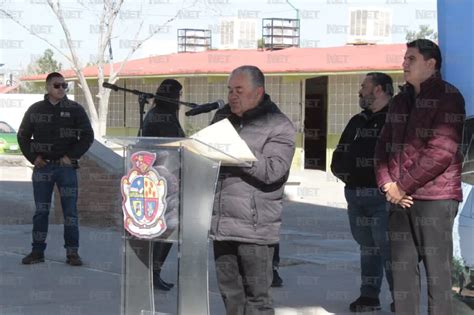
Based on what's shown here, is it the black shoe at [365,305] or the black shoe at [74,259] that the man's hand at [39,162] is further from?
the black shoe at [365,305]

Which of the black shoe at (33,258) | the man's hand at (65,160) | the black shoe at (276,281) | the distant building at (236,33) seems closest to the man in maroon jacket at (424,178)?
the black shoe at (276,281)

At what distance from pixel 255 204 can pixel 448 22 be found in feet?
6.29

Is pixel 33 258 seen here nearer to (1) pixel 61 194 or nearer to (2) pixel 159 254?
(1) pixel 61 194

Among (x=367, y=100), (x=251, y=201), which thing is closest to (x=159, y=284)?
(x=367, y=100)

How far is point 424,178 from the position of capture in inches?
216

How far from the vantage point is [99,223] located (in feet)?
40.9

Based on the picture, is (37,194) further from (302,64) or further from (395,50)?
(395,50)

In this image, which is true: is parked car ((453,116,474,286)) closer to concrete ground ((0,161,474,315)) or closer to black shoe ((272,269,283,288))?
concrete ground ((0,161,474,315))

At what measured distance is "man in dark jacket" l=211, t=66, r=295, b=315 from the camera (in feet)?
18.5

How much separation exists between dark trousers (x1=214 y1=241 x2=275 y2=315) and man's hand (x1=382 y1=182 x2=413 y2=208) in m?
0.84

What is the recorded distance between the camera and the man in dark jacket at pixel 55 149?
9281 mm

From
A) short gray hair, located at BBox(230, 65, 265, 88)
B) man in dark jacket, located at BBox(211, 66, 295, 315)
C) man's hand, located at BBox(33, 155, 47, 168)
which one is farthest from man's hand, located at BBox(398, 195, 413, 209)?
man's hand, located at BBox(33, 155, 47, 168)

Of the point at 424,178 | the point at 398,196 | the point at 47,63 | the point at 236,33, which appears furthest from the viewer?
the point at 47,63

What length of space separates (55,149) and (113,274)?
4.73ft
